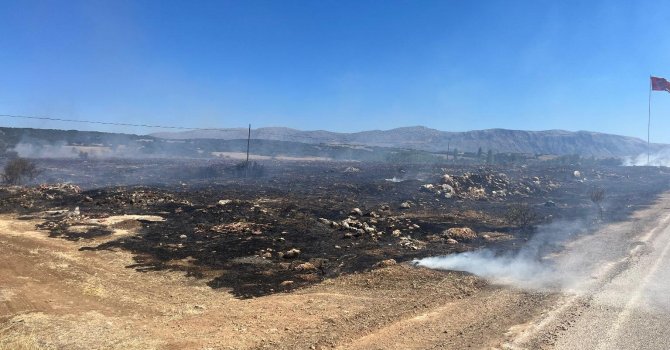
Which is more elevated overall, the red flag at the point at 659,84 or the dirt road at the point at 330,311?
the red flag at the point at 659,84

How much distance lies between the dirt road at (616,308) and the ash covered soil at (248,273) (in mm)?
689

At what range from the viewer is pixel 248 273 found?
1259 centimetres

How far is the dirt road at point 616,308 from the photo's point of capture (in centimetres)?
770

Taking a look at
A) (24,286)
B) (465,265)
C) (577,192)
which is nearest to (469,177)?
(577,192)

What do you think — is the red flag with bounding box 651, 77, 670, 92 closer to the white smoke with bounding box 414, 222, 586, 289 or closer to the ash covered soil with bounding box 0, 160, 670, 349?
the ash covered soil with bounding box 0, 160, 670, 349

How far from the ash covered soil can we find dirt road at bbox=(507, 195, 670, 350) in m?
0.69

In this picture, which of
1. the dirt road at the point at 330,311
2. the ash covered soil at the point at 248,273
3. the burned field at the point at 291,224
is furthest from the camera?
the burned field at the point at 291,224

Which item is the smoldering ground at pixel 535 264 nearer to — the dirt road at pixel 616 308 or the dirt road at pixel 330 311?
the dirt road at pixel 616 308

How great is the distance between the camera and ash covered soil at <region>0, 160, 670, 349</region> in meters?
8.11

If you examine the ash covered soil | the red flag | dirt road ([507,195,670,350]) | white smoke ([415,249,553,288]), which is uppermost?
the red flag

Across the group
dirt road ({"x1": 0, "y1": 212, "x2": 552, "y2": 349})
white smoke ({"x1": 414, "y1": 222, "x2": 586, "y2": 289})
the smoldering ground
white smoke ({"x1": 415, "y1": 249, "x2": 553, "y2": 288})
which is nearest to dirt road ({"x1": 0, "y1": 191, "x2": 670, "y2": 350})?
dirt road ({"x1": 0, "y1": 212, "x2": 552, "y2": 349})

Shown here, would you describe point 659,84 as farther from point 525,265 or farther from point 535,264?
point 525,265

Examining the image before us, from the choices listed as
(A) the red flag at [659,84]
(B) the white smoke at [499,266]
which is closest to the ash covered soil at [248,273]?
(B) the white smoke at [499,266]

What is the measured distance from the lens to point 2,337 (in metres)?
A: 7.51
